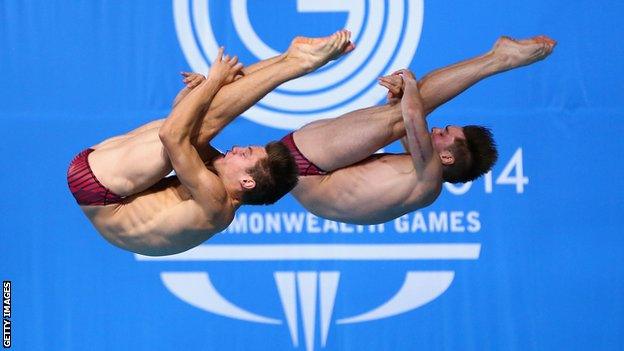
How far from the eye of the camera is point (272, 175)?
4.74m

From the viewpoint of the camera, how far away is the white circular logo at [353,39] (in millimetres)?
6504

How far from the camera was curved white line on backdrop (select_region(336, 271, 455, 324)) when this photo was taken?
6395 millimetres

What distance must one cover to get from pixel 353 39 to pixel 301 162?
169cm

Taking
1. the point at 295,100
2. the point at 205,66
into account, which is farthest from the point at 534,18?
the point at 205,66

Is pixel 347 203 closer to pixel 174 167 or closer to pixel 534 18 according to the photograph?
pixel 174 167

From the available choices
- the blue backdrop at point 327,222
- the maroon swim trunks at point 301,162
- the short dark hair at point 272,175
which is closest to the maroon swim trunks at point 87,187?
the short dark hair at point 272,175

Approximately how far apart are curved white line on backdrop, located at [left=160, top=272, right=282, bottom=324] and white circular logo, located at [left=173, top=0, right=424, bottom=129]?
0.86 metres

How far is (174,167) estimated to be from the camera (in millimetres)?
4523

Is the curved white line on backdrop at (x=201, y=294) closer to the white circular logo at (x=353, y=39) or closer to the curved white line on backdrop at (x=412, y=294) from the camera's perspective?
the curved white line on backdrop at (x=412, y=294)

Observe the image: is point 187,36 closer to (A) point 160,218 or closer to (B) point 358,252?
(B) point 358,252

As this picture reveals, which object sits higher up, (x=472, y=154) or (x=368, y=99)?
(x=368, y=99)

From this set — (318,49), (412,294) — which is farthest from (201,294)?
(318,49)

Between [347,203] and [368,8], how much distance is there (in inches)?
68.1

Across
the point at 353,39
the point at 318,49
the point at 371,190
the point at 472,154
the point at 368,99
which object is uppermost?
the point at 353,39
